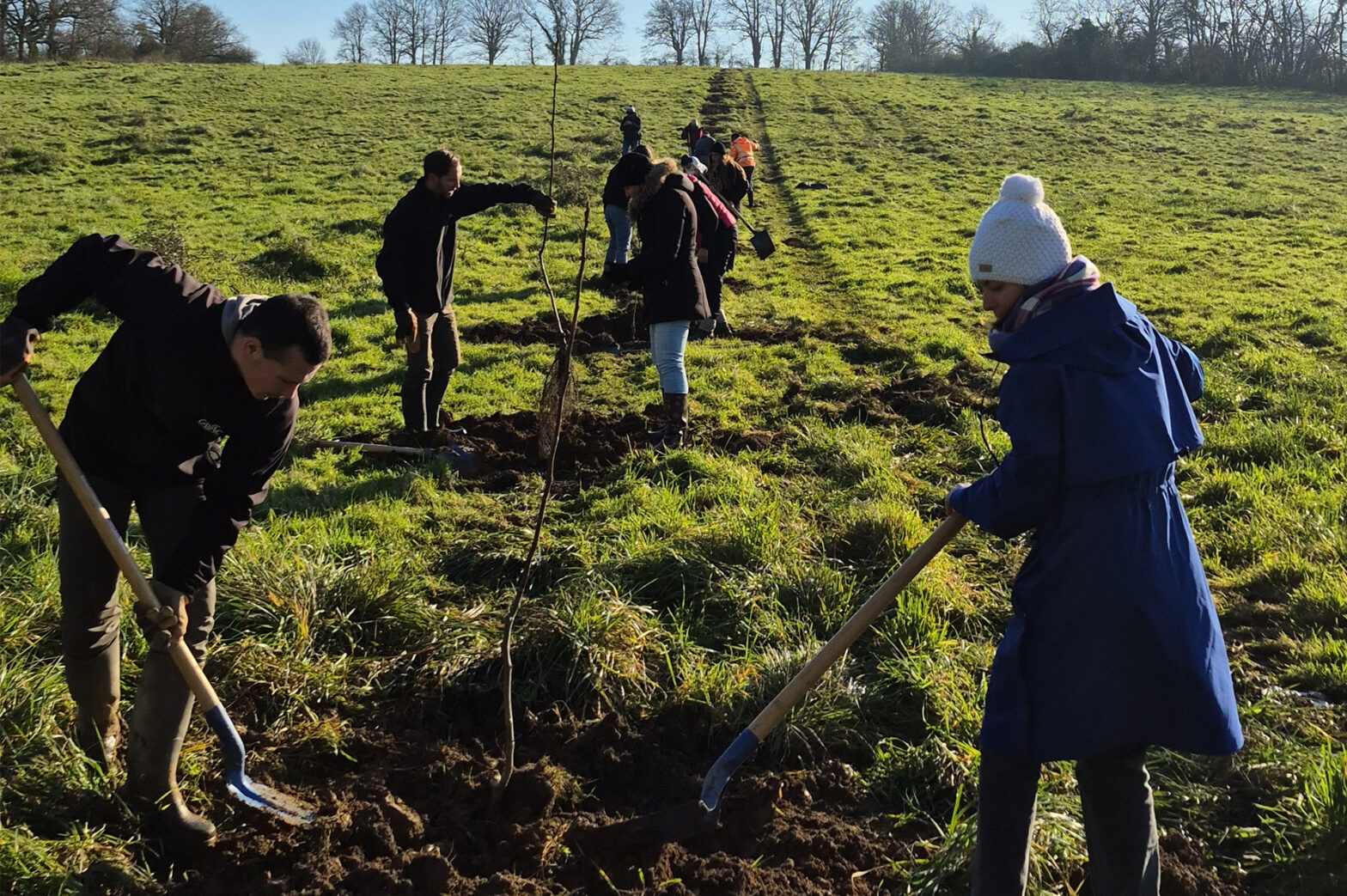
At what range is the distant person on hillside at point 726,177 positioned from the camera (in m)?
12.3

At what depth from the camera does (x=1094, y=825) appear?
236cm

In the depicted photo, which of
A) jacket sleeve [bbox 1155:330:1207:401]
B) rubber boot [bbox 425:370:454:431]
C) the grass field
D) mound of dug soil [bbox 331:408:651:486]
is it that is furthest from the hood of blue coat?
rubber boot [bbox 425:370:454:431]

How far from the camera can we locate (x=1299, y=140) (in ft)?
87.9

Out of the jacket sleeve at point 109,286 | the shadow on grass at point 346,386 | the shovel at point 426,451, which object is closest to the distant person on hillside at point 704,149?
the shadow on grass at point 346,386

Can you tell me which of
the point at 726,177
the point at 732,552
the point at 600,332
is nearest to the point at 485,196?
the point at 600,332

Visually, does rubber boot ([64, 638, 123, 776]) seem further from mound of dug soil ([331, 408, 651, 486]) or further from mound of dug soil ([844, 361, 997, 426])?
mound of dug soil ([844, 361, 997, 426])

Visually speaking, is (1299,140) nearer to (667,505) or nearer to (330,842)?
(667,505)

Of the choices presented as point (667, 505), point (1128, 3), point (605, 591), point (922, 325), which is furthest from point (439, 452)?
point (1128, 3)

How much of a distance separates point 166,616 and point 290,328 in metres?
0.88

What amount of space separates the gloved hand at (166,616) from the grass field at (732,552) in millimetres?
706

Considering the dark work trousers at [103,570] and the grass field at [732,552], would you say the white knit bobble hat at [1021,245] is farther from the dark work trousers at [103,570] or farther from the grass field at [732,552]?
the dark work trousers at [103,570]

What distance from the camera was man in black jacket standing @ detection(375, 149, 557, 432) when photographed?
20.3 ft

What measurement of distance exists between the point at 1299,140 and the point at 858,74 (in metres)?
20.0

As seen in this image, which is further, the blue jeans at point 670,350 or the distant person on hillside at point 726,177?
the distant person on hillside at point 726,177
